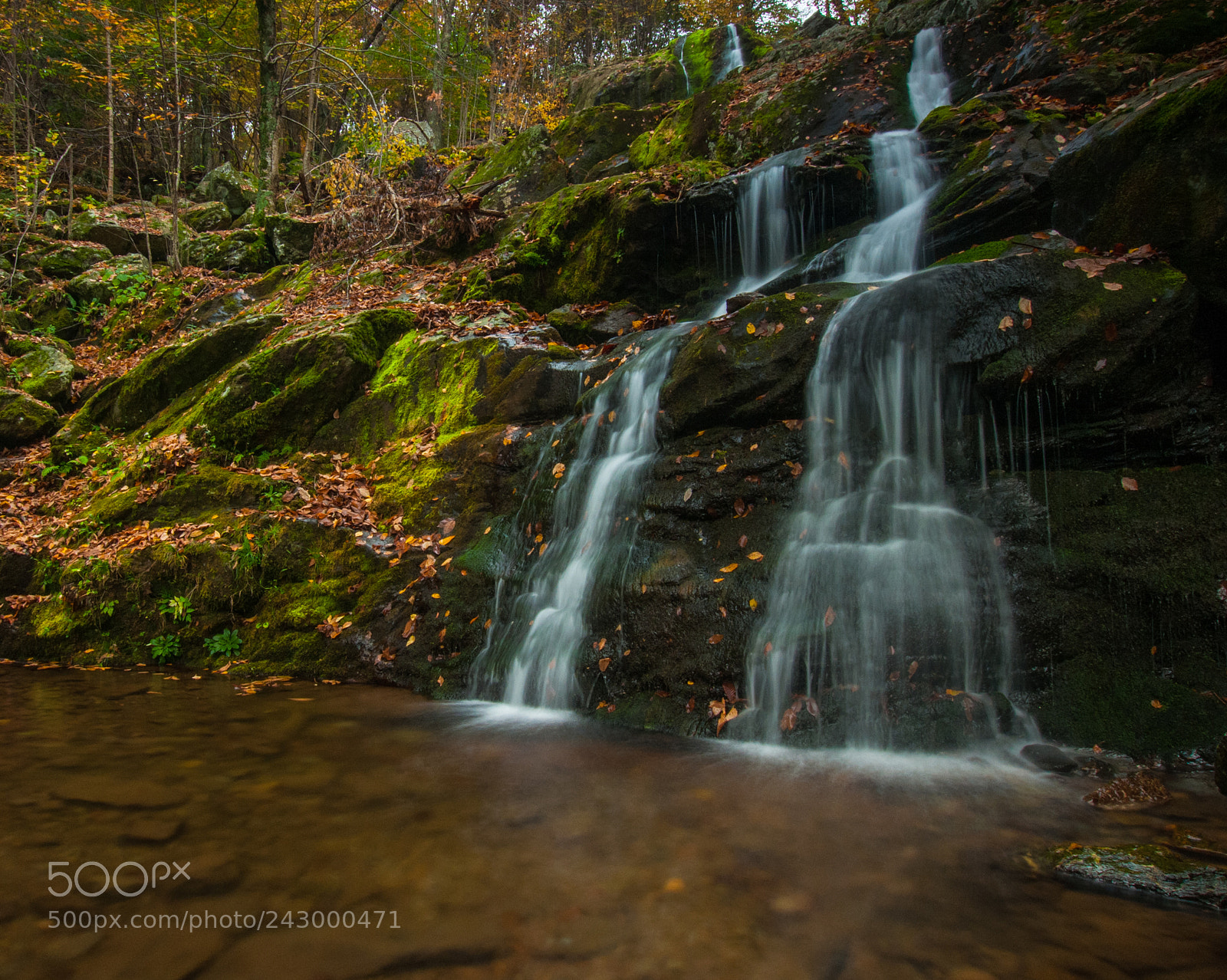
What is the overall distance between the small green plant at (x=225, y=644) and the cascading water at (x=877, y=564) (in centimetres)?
439

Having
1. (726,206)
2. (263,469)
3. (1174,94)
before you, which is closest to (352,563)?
(263,469)

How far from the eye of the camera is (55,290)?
42.2 ft

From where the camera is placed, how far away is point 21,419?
30.1ft

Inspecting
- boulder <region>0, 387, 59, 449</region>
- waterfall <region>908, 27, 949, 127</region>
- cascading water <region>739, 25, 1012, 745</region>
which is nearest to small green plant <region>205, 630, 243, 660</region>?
cascading water <region>739, 25, 1012, 745</region>

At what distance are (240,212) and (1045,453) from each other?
2227 centimetres

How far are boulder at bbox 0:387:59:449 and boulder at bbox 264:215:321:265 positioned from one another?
5.69 m

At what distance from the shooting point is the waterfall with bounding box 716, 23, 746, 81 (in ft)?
49.4

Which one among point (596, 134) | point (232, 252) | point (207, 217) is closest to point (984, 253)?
point (596, 134)

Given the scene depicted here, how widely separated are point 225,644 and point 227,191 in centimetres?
1919

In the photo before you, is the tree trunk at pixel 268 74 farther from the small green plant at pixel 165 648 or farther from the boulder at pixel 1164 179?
the boulder at pixel 1164 179

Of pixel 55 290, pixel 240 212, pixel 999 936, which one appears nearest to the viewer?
pixel 999 936

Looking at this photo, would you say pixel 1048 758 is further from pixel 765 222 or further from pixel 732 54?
pixel 732 54

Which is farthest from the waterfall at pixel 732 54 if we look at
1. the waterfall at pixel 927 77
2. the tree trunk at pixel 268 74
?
the tree trunk at pixel 268 74

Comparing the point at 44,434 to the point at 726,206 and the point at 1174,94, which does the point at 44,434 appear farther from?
the point at 1174,94
